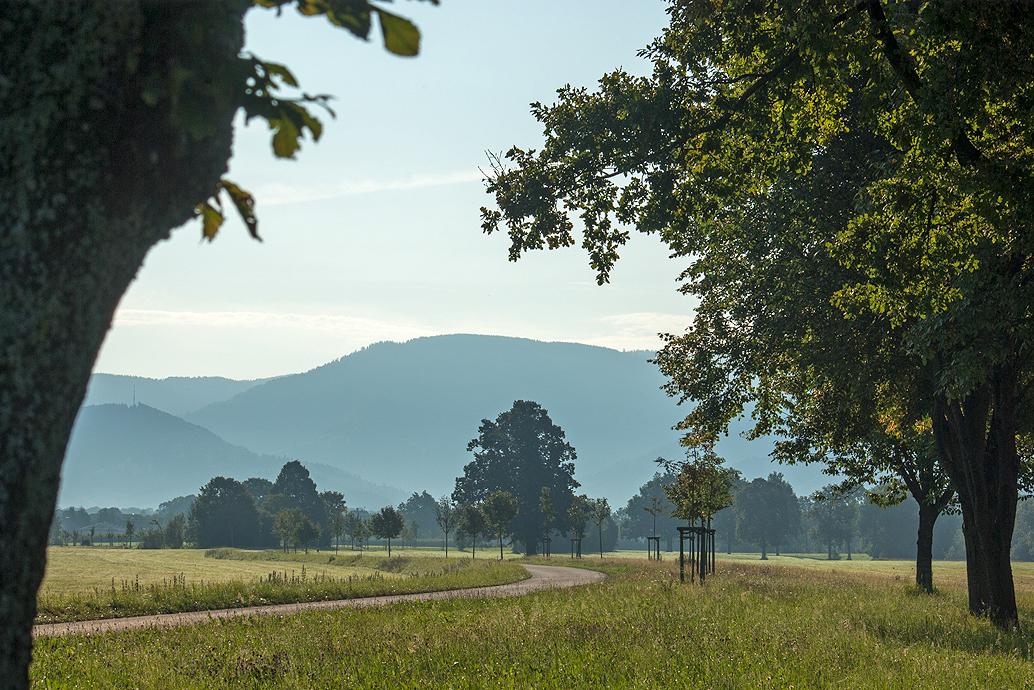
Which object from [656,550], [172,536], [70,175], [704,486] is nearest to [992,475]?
[70,175]

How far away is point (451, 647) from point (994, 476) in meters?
12.0

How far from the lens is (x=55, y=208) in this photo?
7.59 feet

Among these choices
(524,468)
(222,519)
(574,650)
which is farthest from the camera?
(222,519)

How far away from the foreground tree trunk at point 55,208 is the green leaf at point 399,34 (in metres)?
0.58

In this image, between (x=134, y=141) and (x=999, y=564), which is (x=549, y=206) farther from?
(x=999, y=564)

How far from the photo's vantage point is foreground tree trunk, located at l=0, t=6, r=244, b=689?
7.43 ft

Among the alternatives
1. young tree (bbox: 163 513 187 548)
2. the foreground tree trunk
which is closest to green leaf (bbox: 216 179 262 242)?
the foreground tree trunk

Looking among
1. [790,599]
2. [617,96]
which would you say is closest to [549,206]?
[617,96]

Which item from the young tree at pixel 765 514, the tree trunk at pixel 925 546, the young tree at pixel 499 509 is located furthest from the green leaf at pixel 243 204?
the young tree at pixel 765 514

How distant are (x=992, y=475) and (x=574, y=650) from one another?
33.6ft

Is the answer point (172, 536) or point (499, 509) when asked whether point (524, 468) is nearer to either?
point (499, 509)

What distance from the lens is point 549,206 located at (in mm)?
→ 9727

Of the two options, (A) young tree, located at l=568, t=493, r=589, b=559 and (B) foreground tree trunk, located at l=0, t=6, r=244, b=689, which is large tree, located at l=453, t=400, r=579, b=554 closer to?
(A) young tree, located at l=568, t=493, r=589, b=559

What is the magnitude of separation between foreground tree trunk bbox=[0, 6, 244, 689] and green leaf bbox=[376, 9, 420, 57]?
575 mm
